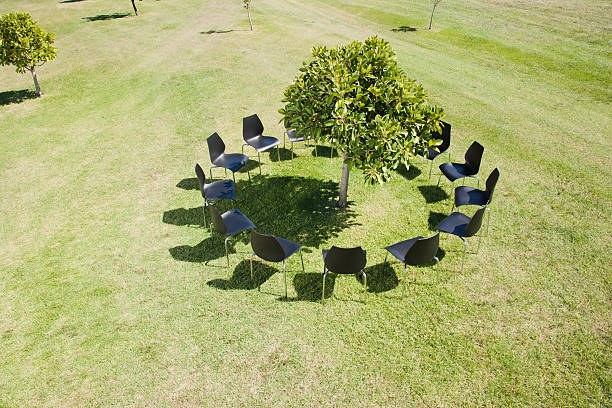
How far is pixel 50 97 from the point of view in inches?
571

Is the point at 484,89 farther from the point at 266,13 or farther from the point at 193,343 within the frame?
the point at 266,13

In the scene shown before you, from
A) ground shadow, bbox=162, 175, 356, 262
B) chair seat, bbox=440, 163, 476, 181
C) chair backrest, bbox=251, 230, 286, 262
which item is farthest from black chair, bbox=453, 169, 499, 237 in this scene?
chair backrest, bbox=251, 230, 286, 262

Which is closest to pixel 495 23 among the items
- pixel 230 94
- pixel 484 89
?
pixel 484 89

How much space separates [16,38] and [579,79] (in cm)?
2212

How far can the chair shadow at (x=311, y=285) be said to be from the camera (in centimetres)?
610

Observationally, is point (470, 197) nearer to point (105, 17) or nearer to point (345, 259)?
point (345, 259)

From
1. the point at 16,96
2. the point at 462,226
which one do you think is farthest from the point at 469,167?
the point at 16,96

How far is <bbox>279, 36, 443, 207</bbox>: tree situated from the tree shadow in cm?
1327

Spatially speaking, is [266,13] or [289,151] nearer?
[289,151]

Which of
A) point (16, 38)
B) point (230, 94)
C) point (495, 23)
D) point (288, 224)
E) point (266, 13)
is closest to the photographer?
point (288, 224)

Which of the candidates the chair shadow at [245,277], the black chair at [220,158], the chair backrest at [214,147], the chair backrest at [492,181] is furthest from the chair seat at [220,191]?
the chair backrest at [492,181]

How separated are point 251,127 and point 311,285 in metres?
4.95

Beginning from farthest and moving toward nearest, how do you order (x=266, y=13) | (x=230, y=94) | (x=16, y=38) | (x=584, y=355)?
(x=266, y=13) < (x=230, y=94) < (x=16, y=38) < (x=584, y=355)

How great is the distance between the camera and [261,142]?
9.49 meters
